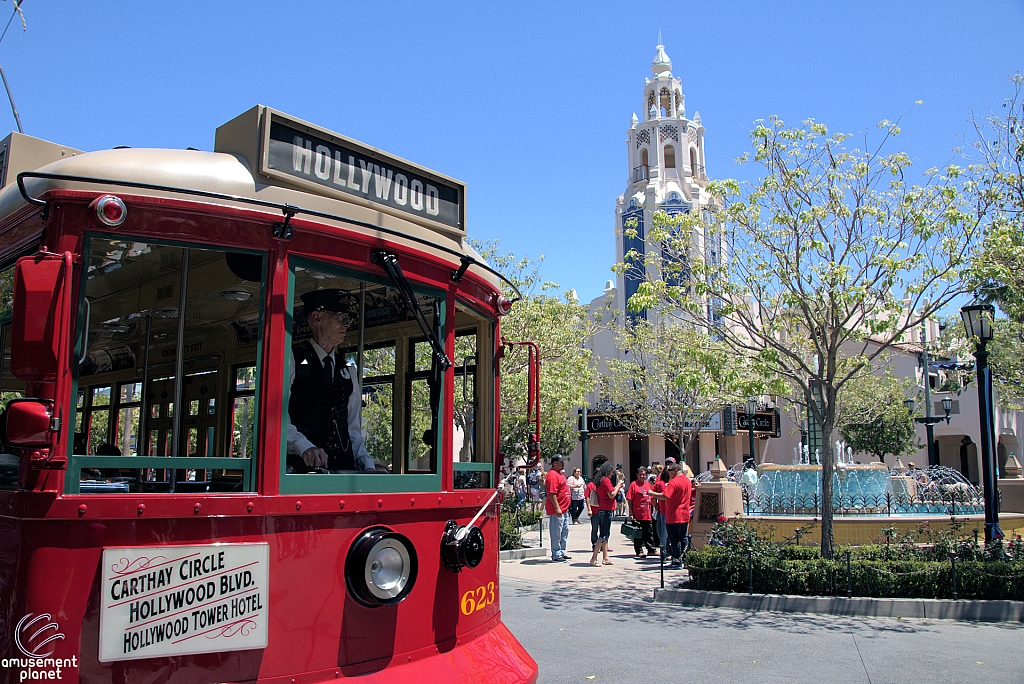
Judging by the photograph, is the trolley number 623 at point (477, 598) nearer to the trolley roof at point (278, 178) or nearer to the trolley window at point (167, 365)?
the trolley window at point (167, 365)

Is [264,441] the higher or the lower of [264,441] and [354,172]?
the lower

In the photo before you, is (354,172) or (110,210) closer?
(110,210)

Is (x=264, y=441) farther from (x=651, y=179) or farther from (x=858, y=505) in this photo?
(x=651, y=179)

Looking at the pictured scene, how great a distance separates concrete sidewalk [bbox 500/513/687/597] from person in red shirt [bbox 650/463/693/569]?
0.47 metres

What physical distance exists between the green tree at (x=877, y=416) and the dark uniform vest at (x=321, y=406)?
28.2m

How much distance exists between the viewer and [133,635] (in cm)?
288

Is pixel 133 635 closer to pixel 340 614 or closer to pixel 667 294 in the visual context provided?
pixel 340 614

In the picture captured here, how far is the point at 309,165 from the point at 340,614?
196 cm

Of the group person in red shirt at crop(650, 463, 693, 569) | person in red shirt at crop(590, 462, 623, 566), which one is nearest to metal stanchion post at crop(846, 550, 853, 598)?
person in red shirt at crop(650, 463, 693, 569)

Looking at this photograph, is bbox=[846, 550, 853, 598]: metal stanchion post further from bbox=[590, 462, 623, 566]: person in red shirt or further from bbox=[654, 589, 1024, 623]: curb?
bbox=[590, 462, 623, 566]: person in red shirt

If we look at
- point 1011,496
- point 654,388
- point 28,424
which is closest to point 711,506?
point 1011,496

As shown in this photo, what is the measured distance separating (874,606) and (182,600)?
8.53 meters

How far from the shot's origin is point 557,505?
45.6 ft
